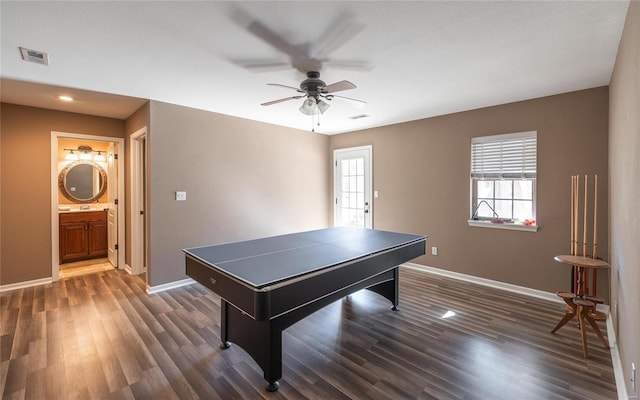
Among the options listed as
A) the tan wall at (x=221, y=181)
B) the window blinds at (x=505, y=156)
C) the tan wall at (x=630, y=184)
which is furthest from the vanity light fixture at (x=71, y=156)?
the tan wall at (x=630, y=184)

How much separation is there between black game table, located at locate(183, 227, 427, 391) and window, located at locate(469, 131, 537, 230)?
1.72 metres

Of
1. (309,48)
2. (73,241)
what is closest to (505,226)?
(309,48)

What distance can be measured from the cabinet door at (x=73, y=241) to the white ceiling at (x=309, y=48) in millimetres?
2214

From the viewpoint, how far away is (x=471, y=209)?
4059mm

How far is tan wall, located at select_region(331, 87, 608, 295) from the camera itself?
3176 millimetres

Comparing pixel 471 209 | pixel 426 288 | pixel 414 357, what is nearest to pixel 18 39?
pixel 414 357

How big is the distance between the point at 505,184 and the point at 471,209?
53cm

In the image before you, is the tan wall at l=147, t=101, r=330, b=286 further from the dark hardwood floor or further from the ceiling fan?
the ceiling fan

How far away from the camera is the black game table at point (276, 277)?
1665 millimetres

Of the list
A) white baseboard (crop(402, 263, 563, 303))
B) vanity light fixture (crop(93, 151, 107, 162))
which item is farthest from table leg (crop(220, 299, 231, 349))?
vanity light fixture (crop(93, 151, 107, 162))

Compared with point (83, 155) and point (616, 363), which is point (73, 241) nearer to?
point (83, 155)

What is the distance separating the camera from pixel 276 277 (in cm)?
172

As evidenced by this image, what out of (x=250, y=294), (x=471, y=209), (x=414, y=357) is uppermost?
(x=471, y=209)

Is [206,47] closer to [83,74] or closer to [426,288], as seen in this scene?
[83,74]
